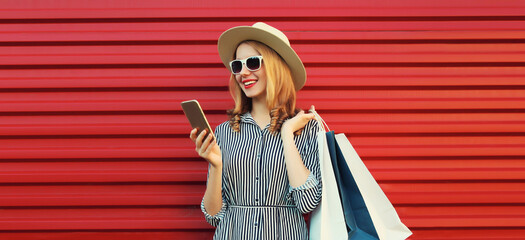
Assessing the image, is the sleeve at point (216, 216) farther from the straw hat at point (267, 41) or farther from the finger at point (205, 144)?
the straw hat at point (267, 41)

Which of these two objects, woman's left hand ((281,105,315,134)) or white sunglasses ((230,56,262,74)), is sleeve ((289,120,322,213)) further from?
white sunglasses ((230,56,262,74))

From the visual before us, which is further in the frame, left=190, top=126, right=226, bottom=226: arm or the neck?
the neck

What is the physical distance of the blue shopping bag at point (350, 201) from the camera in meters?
1.76

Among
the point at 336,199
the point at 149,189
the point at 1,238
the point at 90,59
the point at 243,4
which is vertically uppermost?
the point at 243,4

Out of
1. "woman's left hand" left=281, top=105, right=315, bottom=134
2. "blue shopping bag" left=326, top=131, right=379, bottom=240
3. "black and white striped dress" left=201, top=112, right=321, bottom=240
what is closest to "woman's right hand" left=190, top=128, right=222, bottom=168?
"black and white striped dress" left=201, top=112, right=321, bottom=240

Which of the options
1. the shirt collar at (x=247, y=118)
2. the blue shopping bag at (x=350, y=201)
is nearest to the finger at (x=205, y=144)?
the shirt collar at (x=247, y=118)

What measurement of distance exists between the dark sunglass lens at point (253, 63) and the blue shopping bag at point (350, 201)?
54cm

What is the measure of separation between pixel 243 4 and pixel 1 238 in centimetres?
252

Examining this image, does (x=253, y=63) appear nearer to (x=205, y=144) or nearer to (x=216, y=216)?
(x=205, y=144)

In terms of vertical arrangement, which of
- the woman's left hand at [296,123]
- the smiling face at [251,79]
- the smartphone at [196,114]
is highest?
the smiling face at [251,79]

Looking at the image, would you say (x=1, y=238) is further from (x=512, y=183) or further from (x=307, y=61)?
(x=512, y=183)

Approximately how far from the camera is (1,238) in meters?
2.64

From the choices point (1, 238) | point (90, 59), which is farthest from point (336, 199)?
point (1, 238)

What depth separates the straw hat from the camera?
2051 mm
